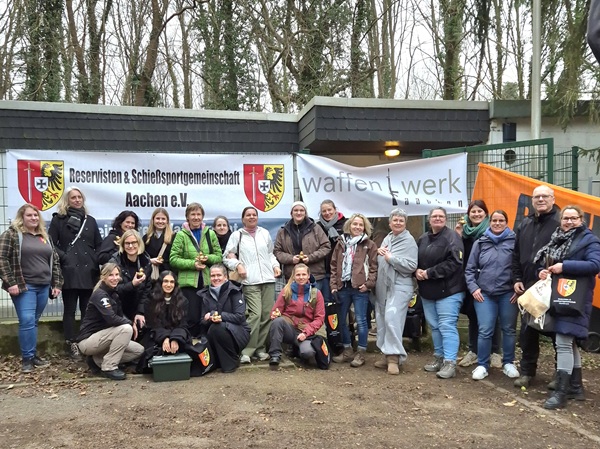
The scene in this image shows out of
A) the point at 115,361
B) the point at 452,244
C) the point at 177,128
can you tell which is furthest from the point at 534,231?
the point at 177,128

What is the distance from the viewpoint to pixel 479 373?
5453 millimetres

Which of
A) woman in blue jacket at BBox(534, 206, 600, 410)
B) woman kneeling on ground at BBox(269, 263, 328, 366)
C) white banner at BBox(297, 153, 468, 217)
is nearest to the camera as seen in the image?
woman in blue jacket at BBox(534, 206, 600, 410)

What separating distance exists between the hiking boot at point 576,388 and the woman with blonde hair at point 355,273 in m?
2.07

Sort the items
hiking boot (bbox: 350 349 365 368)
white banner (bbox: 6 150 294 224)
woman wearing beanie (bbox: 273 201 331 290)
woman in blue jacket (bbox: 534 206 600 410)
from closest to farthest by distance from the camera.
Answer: woman in blue jacket (bbox: 534 206 600 410)
hiking boot (bbox: 350 349 365 368)
woman wearing beanie (bbox: 273 201 331 290)
white banner (bbox: 6 150 294 224)

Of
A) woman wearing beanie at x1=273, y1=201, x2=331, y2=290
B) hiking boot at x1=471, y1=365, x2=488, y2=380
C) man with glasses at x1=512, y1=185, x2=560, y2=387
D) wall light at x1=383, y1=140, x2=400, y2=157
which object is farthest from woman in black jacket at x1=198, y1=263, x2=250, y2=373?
wall light at x1=383, y1=140, x2=400, y2=157

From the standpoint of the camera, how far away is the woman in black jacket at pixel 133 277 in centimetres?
573

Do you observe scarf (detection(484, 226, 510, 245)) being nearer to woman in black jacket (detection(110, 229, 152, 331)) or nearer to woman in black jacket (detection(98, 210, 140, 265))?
woman in black jacket (detection(110, 229, 152, 331))

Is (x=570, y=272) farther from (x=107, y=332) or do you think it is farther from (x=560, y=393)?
(x=107, y=332)

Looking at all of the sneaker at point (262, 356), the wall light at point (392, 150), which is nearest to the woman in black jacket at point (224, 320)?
the sneaker at point (262, 356)

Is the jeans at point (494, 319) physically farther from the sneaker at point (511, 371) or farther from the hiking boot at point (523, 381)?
the hiking boot at point (523, 381)

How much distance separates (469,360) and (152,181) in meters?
4.34

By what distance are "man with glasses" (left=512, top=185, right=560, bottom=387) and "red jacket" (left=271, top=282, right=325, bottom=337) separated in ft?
6.63

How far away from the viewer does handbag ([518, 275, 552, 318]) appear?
4680 millimetres

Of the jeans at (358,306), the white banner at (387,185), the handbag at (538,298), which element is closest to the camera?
the handbag at (538,298)
